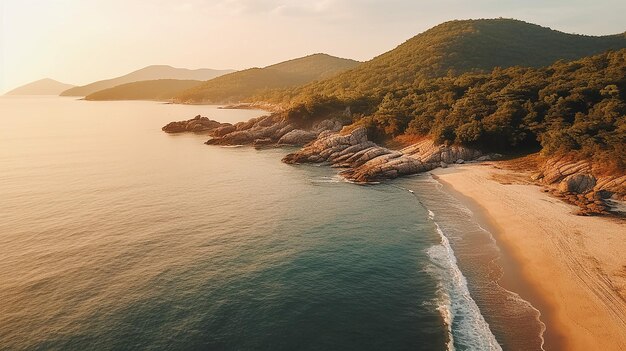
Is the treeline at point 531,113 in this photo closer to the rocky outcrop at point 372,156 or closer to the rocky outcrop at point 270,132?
the rocky outcrop at point 372,156

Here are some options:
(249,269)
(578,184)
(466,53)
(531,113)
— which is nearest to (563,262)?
(578,184)

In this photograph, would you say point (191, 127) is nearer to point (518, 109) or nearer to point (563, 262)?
point (518, 109)

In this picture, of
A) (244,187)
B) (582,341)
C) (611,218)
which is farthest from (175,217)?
(611,218)

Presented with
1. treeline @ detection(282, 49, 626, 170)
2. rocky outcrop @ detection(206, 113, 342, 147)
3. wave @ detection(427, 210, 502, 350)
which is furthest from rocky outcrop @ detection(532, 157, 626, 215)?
rocky outcrop @ detection(206, 113, 342, 147)

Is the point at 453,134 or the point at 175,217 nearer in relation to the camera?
the point at 175,217

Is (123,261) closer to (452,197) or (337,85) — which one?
(452,197)
